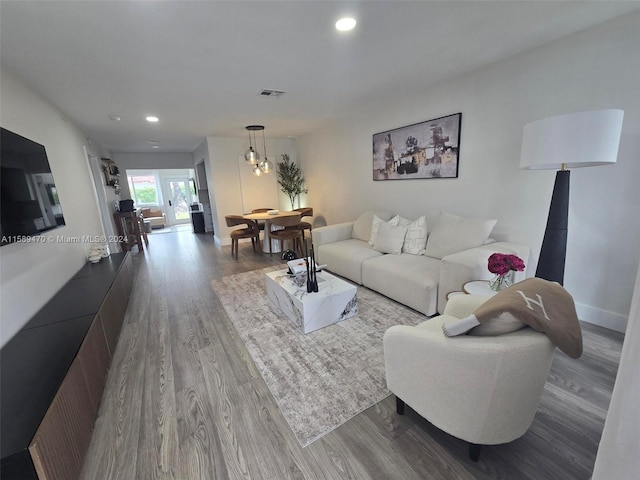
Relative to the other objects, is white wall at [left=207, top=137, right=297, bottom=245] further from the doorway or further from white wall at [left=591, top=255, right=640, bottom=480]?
white wall at [left=591, top=255, right=640, bottom=480]

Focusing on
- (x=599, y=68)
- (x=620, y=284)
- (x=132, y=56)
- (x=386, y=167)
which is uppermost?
(x=132, y=56)

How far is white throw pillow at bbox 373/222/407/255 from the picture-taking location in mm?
3324

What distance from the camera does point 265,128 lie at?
16.8 ft

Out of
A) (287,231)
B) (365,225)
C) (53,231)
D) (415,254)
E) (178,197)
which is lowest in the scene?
(415,254)

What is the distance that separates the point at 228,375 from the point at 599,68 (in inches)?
144

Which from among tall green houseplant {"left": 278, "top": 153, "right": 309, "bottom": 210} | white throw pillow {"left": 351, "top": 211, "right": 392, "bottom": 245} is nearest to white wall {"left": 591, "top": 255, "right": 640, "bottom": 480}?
white throw pillow {"left": 351, "top": 211, "right": 392, "bottom": 245}

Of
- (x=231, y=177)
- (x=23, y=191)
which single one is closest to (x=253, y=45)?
(x=23, y=191)

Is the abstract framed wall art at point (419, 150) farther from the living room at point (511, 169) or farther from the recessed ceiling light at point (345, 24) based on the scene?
the recessed ceiling light at point (345, 24)

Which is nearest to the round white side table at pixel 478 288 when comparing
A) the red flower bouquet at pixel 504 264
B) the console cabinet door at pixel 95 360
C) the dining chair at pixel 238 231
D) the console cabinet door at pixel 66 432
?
the red flower bouquet at pixel 504 264

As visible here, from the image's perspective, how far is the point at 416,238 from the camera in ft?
10.7

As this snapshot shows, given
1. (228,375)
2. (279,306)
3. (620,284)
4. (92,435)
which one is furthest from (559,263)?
(92,435)

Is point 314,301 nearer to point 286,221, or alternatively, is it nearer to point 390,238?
point 390,238

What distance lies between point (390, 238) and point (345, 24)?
2.25 m

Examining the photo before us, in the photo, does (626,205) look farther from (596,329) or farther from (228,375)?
(228,375)
